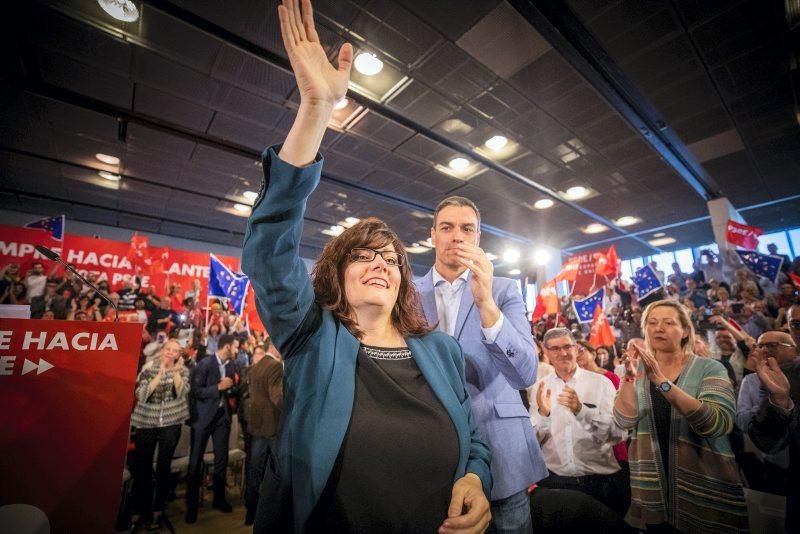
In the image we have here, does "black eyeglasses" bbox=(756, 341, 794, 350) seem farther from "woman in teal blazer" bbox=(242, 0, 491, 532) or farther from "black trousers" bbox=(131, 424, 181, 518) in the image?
"black trousers" bbox=(131, 424, 181, 518)

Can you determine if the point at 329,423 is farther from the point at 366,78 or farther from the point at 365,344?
the point at 366,78

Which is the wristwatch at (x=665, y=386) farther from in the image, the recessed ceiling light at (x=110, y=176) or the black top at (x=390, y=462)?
the recessed ceiling light at (x=110, y=176)

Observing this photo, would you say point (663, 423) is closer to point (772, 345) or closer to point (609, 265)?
point (772, 345)

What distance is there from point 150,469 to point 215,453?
29.5 inches

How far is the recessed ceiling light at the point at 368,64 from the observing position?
460 cm

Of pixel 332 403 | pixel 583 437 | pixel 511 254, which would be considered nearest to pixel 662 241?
pixel 511 254

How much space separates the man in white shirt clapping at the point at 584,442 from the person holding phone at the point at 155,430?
449cm

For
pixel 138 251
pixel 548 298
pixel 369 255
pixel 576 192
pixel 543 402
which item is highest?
pixel 576 192

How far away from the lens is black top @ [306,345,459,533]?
3.22 feet

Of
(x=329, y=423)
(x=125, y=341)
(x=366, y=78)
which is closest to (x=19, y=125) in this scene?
(x=366, y=78)

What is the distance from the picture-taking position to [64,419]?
1.54 metres

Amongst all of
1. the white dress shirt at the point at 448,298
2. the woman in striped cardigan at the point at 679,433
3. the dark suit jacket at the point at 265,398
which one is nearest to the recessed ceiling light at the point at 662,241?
the woman in striped cardigan at the point at 679,433

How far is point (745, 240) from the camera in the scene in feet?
26.5

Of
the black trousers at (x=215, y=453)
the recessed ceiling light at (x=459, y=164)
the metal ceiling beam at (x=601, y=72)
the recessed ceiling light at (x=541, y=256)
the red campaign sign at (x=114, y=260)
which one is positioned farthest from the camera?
the recessed ceiling light at (x=541, y=256)
